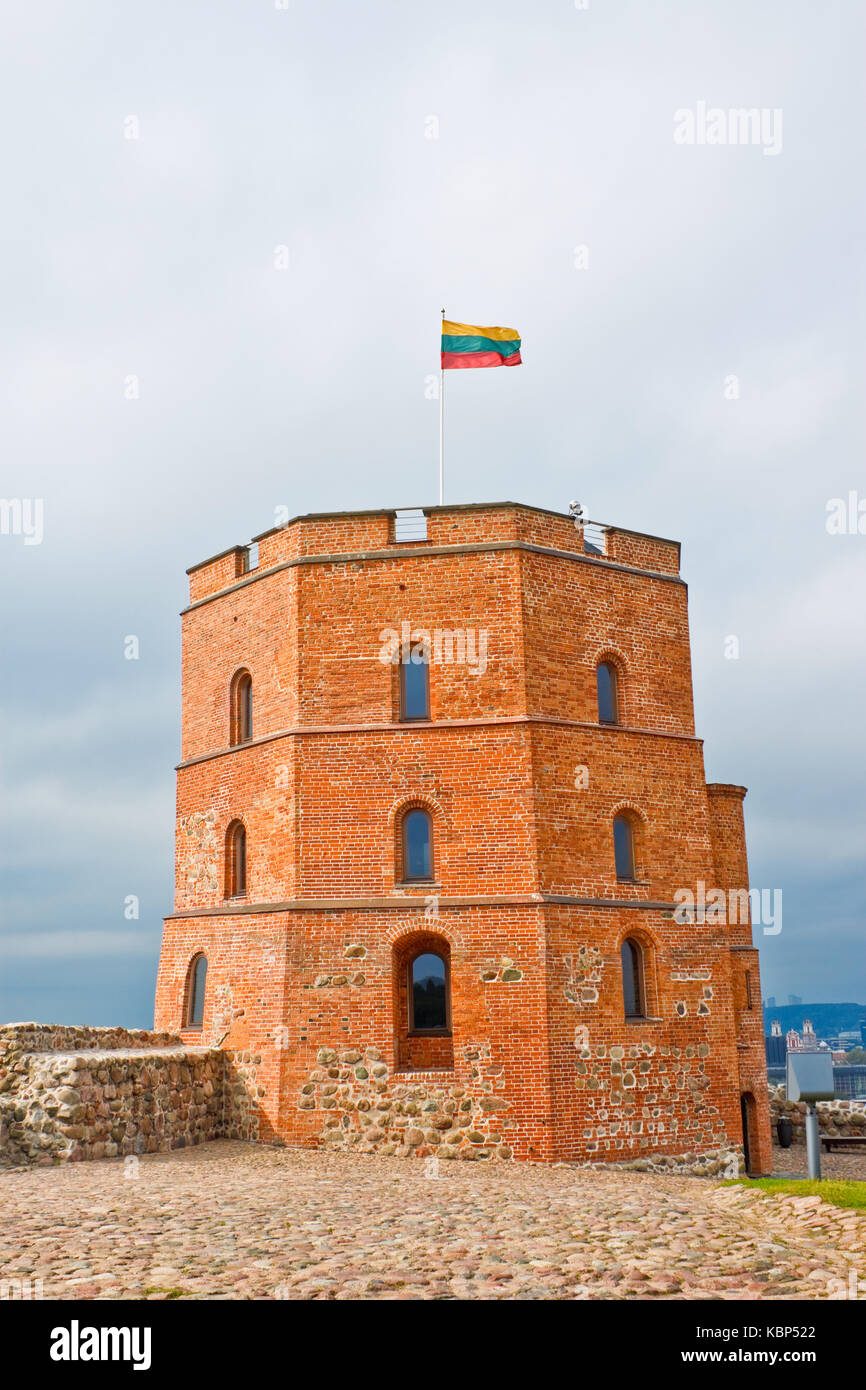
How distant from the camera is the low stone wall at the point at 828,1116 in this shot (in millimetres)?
27781

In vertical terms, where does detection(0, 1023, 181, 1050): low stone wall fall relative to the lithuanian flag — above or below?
below

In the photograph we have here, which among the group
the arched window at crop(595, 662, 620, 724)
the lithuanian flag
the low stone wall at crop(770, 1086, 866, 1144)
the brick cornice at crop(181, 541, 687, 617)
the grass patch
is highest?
the lithuanian flag

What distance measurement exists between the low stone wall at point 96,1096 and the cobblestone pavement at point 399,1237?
0.65 metres

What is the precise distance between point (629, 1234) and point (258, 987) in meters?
9.44

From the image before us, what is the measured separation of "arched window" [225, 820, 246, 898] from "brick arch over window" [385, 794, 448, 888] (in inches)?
124

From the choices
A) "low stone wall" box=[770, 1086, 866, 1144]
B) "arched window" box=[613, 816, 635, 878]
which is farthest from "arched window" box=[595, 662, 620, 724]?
"low stone wall" box=[770, 1086, 866, 1144]

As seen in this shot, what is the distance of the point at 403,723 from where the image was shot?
1953 cm

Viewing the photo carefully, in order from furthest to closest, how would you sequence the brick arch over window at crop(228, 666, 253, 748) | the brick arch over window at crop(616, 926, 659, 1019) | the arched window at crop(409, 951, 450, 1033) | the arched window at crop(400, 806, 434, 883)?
the brick arch over window at crop(228, 666, 253, 748)
the brick arch over window at crop(616, 926, 659, 1019)
the arched window at crop(400, 806, 434, 883)
the arched window at crop(409, 951, 450, 1033)

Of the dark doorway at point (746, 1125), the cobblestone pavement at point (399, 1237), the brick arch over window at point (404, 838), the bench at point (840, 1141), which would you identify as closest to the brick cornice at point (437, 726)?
the brick arch over window at point (404, 838)

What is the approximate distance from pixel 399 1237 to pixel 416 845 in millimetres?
9022

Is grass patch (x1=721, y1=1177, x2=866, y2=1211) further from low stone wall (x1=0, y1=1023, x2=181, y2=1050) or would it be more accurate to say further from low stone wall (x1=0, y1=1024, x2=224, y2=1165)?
low stone wall (x1=0, y1=1023, x2=181, y2=1050)

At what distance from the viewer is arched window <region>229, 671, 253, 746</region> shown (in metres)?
21.3

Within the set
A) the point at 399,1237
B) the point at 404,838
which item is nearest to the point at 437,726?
the point at 404,838

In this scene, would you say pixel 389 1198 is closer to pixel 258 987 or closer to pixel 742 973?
pixel 258 987
